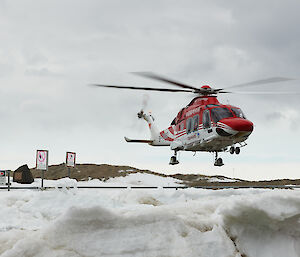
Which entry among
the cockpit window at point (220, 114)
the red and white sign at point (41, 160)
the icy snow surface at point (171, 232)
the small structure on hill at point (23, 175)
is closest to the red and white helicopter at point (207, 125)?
the cockpit window at point (220, 114)

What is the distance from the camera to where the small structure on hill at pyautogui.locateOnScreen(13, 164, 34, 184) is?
3019cm

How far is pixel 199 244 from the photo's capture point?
171 inches

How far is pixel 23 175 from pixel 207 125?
16.4 meters

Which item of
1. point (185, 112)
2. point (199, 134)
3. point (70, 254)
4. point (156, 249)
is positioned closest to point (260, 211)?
point (156, 249)

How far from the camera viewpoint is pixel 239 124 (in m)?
22.6

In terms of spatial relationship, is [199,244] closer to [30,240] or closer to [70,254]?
[70,254]

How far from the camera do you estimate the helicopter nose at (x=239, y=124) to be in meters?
22.5

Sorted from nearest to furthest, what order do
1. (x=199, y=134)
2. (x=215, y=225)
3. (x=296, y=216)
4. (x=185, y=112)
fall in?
(x=215, y=225), (x=296, y=216), (x=199, y=134), (x=185, y=112)

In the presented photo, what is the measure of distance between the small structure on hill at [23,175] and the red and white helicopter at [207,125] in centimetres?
1142

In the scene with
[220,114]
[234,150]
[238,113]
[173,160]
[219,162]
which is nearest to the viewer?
[220,114]

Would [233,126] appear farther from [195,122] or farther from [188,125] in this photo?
[188,125]

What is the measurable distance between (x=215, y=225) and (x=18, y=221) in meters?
4.86

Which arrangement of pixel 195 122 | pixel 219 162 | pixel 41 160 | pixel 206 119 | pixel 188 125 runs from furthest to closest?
pixel 219 162
pixel 188 125
pixel 195 122
pixel 206 119
pixel 41 160

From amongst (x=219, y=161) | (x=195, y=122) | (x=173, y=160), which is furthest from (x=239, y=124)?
(x=173, y=160)
